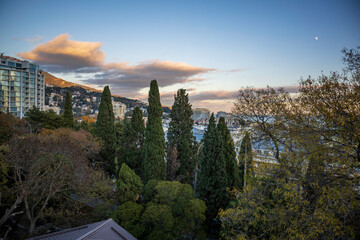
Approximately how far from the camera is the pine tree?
12.1m

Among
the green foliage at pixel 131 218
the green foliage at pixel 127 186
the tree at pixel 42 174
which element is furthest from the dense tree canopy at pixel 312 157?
the tree at pixel 42 174

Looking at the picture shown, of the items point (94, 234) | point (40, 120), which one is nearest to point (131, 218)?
point (94, 234)

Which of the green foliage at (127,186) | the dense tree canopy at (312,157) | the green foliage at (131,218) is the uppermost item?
the dense tree canopy at (312,157)

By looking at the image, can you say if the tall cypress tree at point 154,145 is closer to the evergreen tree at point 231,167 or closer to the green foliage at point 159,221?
the evergreen tree at point 231,167

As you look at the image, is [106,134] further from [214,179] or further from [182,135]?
[214,179]

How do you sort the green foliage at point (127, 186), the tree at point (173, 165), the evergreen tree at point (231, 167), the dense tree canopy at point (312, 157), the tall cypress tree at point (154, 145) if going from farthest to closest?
the tree at point (173, 165) → the evergreen tree at point (231, 167) → the tall cypress tree at point (154, 145) → the green foliage at point (127, 186) → the dense tree canopy at point (312, 157)

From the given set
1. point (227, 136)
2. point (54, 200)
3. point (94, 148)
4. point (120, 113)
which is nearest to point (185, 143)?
point (227, 136)

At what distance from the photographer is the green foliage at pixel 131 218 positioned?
8.41m

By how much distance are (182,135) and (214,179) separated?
257 inches

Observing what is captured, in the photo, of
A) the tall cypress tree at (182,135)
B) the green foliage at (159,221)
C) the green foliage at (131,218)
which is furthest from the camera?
the tall cypress tree at (182,135)

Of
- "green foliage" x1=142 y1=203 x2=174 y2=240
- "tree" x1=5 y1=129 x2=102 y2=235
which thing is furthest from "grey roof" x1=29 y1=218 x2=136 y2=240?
"tree" x1=5 y1=129 x2=102 y2=235

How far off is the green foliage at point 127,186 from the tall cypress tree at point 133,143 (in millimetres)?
6249

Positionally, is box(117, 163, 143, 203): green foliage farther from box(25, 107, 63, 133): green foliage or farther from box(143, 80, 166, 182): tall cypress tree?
box(25, 107, 63, 133): green foliage

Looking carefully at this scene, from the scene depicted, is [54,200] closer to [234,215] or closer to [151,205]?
[151,205]
